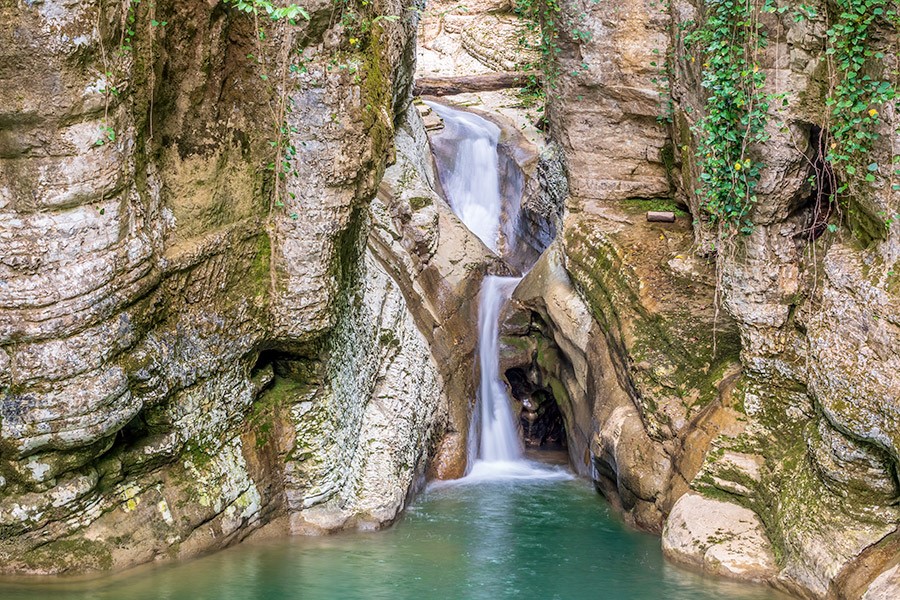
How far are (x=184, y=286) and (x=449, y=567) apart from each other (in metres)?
3.62

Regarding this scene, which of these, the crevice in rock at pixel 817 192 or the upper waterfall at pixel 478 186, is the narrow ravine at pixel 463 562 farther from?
the upper waterfall at pixel 478 186

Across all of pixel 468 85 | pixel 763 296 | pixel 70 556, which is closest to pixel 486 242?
pixel 468 85

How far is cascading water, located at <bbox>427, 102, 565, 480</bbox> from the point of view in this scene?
13500mm

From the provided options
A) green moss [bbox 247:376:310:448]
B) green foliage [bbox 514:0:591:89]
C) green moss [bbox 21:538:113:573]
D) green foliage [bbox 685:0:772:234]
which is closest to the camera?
green moss [bbox 21:538:113:573]

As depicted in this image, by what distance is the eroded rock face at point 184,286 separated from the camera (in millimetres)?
7875

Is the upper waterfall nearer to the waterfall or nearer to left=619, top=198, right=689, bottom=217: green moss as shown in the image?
the waterfall

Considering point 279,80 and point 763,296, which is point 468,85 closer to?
point 279,80

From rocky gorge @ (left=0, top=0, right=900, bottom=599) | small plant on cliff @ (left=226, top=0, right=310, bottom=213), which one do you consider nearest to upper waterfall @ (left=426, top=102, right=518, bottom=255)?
rocky gorge @ (left=0, top=0, right=900, bottom=599)

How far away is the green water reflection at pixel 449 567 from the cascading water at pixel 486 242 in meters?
1.96

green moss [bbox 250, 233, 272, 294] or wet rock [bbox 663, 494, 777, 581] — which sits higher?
green moss [bbox 250, 233, 272, 294]

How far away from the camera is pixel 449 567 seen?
31.5 ft

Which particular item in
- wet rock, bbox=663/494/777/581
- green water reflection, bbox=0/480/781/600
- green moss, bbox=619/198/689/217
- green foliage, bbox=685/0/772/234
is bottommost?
green water reflection, bbox=0/480/781/600

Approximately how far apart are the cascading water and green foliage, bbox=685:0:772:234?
478 centimetres

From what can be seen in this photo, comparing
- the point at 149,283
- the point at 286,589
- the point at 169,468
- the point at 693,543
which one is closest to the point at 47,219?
the point at 149,283
